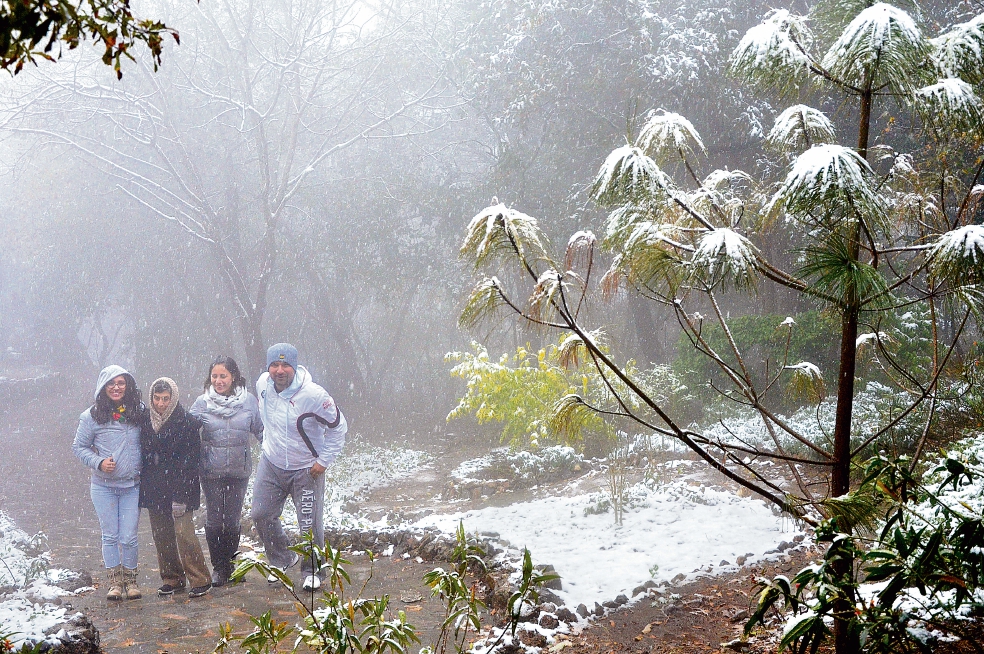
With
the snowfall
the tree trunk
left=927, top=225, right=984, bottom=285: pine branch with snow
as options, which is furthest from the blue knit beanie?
left=927, top=225, right=984, bottom=285: pine branch with snow

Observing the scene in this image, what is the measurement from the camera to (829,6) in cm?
274

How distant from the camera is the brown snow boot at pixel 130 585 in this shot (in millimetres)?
5711

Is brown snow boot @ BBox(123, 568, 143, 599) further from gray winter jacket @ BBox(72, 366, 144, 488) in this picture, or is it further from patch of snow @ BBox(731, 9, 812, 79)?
patch of snow @ BBox(731, 9, 812, 79)

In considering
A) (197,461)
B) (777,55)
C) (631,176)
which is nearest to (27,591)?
(197,461)

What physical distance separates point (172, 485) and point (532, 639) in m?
3.23

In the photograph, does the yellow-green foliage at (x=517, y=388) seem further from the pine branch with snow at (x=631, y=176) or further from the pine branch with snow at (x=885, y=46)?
the pine branch with snow at (x=885, y=46)

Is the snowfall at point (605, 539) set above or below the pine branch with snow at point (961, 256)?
below

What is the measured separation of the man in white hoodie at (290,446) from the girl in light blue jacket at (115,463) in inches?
38.5

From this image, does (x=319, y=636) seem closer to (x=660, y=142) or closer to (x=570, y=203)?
(x=660, y=142)

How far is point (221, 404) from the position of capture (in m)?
Answer: 5.98

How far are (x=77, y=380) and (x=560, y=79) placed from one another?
773 inches

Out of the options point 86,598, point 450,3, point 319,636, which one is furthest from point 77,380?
point 319,636

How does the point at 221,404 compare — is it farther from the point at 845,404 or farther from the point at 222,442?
the point at 845,404

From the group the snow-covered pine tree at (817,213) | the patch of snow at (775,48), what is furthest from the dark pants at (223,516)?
the patch of snow at (775,48)
